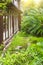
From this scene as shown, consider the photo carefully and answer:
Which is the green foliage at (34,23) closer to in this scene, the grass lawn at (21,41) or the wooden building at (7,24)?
the grass lawn at (21,41)

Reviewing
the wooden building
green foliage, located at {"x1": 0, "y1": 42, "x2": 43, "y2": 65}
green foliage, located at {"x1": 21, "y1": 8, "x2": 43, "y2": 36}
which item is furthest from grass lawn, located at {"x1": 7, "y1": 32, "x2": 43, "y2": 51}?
green foliage, located at {"x1": 0, "y1": 42, "x2": 43, "y2": 65}

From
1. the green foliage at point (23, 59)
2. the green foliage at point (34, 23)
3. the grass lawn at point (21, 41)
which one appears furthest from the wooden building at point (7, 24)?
the green foliage at point (23, 59)

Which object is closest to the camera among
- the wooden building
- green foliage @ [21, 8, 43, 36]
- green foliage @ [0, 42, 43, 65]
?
green foliage @ [0, 42, 43, 65]

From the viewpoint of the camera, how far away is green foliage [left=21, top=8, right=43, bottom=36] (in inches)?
686

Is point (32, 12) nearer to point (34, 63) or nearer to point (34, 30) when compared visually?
point (34, 30)

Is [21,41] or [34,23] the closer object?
[21,41]

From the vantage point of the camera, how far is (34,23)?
58.6 feet

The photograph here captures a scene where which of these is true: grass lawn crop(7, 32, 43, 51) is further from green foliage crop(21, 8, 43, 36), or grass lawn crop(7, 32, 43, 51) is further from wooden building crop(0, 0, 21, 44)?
green foliage crop(21, 8, 43, 36)

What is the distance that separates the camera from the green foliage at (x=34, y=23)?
17.4 m

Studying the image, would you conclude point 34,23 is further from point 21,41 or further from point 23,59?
point 23,59

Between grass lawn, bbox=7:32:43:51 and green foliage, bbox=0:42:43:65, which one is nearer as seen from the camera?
green foliage, bbox=0:42:43:65

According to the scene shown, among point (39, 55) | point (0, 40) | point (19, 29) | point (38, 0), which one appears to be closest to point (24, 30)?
point (19, 29)

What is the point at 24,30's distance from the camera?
→ 61.7 ft

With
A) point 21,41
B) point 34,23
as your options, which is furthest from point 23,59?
point 34,23
